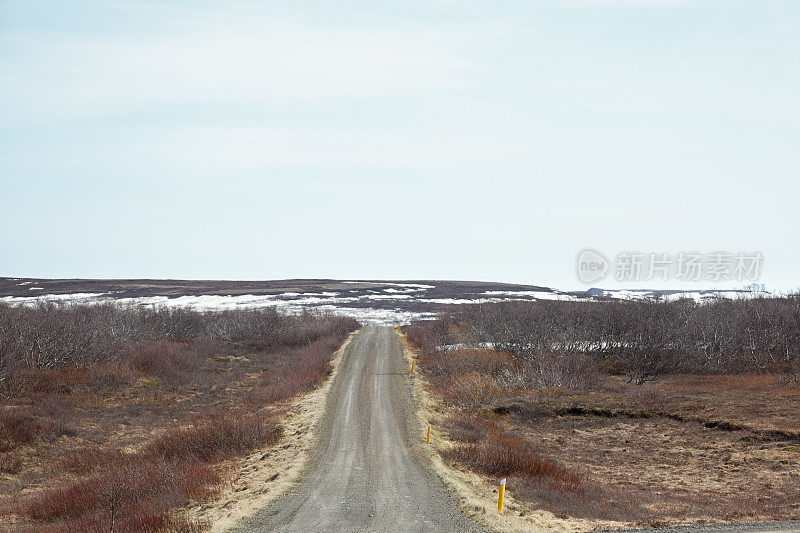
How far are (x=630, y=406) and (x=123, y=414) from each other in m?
29.3

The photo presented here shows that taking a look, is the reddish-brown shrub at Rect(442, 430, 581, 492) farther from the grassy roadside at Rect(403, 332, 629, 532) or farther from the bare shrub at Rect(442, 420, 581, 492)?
the grassy roadside at Rect(403, 332, 629, 532)

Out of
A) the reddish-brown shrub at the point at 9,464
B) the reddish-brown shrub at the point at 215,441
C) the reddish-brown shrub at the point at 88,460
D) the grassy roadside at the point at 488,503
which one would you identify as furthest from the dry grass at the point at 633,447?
the reddish-brown shrub at the point at 9,464

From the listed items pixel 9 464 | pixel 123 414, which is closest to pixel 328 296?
pixel 123 414

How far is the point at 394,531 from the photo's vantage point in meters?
14.0

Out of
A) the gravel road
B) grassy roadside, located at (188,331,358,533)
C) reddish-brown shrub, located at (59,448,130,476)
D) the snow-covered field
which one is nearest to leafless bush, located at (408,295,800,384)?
the gravel road

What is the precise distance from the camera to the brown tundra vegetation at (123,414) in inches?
687

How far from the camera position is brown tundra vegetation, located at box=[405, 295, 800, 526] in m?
18.9

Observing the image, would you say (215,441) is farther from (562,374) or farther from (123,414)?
(562,374)

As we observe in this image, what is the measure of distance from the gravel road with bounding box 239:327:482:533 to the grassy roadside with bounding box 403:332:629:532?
430 millimetres

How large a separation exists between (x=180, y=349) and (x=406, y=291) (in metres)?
101

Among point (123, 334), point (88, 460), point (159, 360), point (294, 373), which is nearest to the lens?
point (88, 460)

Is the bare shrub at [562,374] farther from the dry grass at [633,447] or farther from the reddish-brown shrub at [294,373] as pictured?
the reddish-brown shrub at [294,373]

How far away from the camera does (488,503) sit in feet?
54.4

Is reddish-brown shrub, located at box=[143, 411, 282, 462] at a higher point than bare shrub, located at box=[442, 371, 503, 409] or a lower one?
lower
